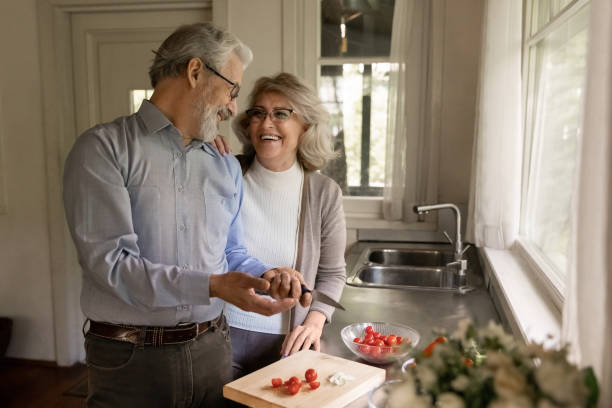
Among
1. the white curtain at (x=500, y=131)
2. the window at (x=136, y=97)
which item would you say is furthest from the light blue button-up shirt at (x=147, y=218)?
the window at (x=136, y=97)

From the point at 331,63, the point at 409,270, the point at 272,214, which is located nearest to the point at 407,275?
the point at 409,270

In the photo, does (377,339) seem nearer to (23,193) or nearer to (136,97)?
(136,97)

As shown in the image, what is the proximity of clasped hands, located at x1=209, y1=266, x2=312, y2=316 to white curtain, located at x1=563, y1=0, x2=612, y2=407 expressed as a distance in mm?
714

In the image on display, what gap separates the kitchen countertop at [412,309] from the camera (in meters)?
1.64

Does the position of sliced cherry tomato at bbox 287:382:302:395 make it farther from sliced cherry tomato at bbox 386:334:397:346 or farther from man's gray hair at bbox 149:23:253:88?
man's gray hair at bbox 149:23:253:88

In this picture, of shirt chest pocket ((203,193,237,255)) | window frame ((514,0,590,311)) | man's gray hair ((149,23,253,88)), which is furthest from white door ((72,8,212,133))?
shirt chest pocket ((203,193,237,255))

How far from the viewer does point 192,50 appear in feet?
4.55

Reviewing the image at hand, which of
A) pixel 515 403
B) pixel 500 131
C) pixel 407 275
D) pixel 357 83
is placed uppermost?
pixel 357 83

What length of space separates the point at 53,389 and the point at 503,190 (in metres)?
2.83

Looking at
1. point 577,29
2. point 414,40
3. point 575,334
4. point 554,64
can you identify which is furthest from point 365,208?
point 575,334

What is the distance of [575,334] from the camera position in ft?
2.30

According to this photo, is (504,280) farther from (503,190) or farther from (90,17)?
(90,17)

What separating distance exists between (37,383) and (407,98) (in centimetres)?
283

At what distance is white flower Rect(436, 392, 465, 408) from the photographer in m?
0.57
